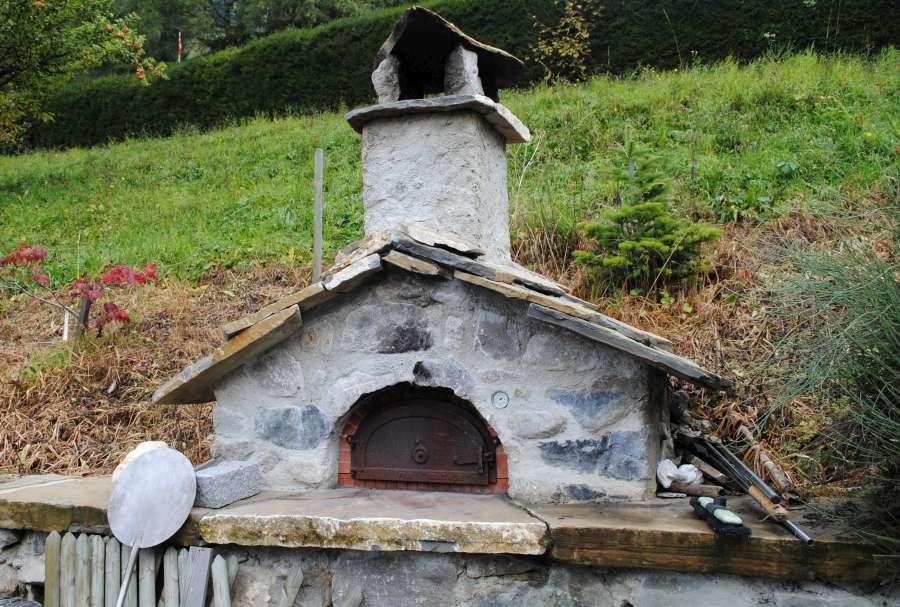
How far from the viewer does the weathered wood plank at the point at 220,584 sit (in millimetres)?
3664

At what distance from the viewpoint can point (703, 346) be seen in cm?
558

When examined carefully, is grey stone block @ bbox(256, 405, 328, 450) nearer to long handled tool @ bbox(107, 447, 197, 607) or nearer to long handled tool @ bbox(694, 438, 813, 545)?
long handled tool @ bbox(107, 447, 197, 607)

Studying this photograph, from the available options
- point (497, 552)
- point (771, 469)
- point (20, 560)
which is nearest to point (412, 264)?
point (497, 552)

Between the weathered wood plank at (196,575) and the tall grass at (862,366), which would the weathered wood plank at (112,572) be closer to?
the weathered wood plank at (196,575)

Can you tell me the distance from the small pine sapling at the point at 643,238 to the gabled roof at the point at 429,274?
6.90 feet

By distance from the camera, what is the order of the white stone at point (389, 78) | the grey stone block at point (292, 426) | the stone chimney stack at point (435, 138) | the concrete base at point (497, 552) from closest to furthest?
the concrete base at point (497, 552) < the grey stone block at point (292, 426) < the stone chimney stack at point (435, 138) < the white stone at point (389, 78)

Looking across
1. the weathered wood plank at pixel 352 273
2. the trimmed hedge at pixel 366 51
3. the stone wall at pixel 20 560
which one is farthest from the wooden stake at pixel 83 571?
the trimmed hedge at pixel 366 51

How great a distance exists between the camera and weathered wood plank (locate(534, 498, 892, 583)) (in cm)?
313

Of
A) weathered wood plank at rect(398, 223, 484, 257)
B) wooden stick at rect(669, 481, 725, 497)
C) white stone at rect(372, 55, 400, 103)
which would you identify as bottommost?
wooden stick at rect(669, 481, 725, 497)

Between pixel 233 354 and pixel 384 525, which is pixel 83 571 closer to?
pixel 233 354

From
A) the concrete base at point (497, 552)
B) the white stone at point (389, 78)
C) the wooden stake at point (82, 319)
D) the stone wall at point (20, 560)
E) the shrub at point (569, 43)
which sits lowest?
the stone wall at point (20, 560)

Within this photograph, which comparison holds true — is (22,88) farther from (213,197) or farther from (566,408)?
(566,408)

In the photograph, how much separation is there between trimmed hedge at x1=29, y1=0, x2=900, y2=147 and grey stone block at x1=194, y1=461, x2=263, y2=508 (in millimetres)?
11236

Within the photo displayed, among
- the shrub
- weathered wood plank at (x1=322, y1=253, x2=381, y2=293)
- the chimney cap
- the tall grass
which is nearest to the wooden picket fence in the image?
weathered wood plank at (x1=322, y1=253, x2=381, y2=293)
